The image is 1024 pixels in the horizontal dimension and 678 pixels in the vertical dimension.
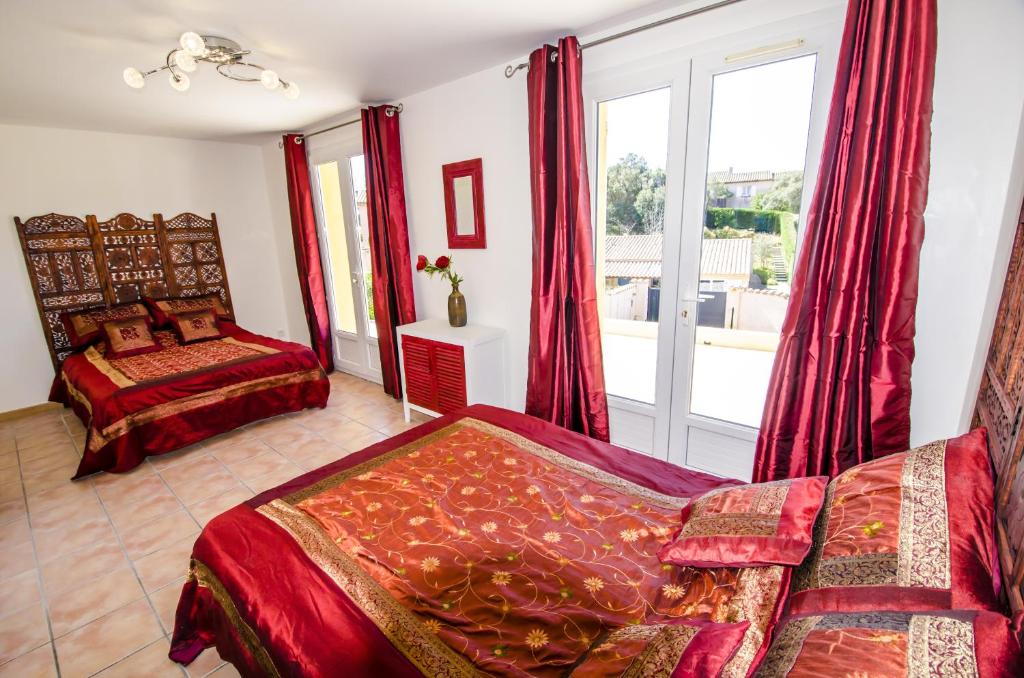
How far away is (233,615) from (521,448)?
109cm

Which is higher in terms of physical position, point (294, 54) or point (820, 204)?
point (294, 54)

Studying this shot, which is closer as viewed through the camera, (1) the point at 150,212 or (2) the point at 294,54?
(2) the point at 294,54

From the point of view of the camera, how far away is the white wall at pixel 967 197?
155 cm

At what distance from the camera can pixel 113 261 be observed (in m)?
4.24

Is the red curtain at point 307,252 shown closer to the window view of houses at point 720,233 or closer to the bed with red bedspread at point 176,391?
the bed with red bedspread at point 176,391

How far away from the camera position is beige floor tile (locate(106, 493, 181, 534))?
2.50 m

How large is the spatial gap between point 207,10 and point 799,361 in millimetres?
3015

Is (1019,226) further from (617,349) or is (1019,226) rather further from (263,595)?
(263,595)

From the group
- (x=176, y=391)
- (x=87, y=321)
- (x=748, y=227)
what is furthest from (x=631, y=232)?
(x=87, y=321)

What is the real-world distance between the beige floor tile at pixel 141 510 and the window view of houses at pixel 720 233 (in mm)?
2712

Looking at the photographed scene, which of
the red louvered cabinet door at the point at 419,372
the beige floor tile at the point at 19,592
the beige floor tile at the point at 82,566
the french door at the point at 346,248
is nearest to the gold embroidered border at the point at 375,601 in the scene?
the beige floor tile at the point at 82,566

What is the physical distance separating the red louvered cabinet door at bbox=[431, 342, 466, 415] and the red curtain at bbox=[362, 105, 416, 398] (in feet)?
2.44

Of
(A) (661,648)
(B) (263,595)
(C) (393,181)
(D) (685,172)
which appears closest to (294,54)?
(C) (393,181)

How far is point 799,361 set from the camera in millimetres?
1970
